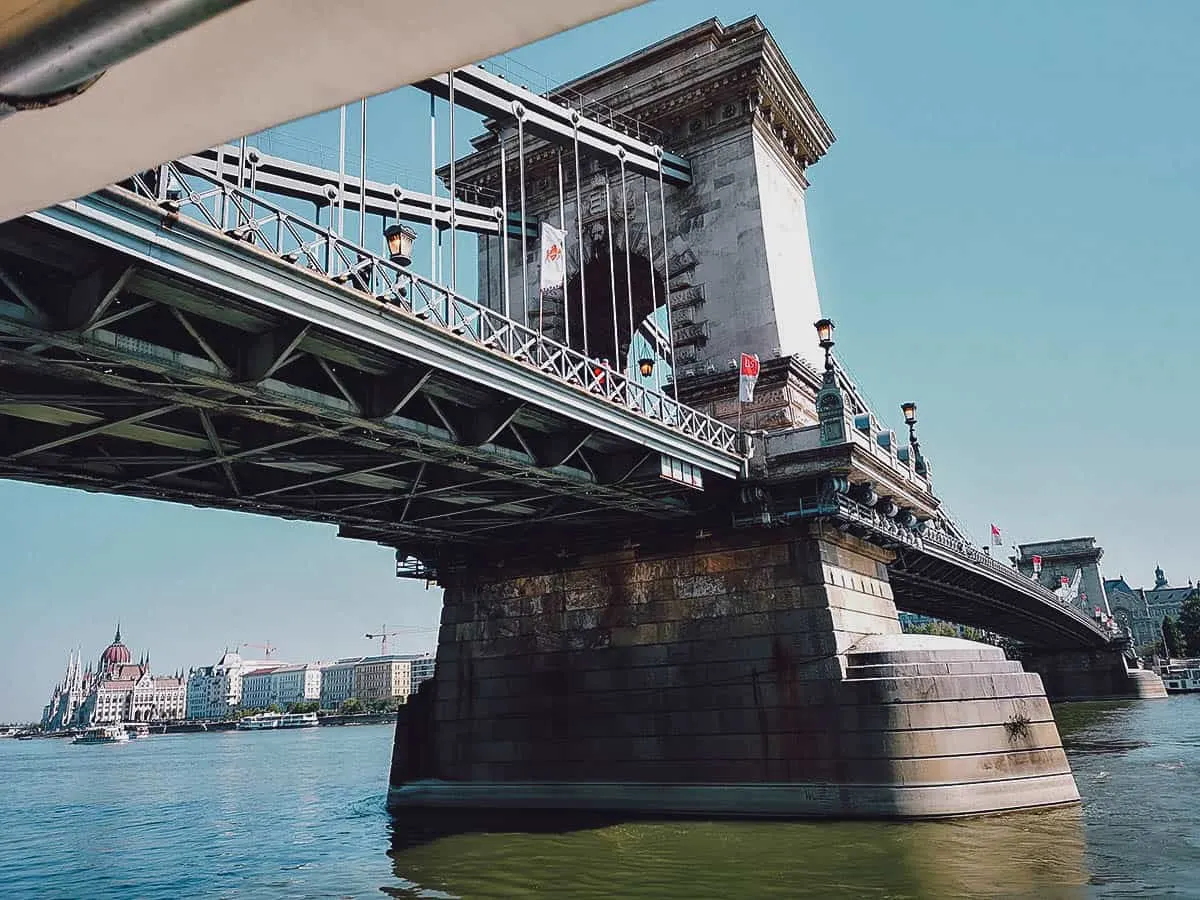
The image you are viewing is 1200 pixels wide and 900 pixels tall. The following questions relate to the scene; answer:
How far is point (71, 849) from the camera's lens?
27.1m

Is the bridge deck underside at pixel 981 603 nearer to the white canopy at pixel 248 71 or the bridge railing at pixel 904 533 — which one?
the bridge railing at pixel 904 533

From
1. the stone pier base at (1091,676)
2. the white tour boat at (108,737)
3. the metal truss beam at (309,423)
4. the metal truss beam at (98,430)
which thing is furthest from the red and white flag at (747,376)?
the white tour boat at (108,737)

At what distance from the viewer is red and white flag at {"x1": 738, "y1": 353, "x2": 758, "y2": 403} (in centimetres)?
2794

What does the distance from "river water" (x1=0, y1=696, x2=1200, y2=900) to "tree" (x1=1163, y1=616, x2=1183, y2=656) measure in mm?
123936

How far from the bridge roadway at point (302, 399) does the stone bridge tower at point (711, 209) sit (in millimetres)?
4838

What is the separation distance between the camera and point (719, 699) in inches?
978

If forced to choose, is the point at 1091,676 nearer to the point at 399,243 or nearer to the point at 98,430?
the point at 399,243

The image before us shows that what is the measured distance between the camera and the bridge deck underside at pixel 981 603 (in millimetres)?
41819

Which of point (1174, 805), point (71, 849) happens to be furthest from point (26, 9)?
point (71, 849)

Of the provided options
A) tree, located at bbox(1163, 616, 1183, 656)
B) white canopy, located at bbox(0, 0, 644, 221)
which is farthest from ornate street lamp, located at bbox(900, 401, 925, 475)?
tree, located at bbox(1163, 616, 1183, 656)

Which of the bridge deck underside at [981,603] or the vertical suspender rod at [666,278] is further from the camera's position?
the bridge deck underside at [981,603]

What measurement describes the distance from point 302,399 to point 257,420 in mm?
2584

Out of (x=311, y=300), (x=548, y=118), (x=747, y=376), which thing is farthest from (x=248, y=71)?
(x=548, y=118)

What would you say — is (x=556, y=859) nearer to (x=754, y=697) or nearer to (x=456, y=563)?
(x=754, y=697)
